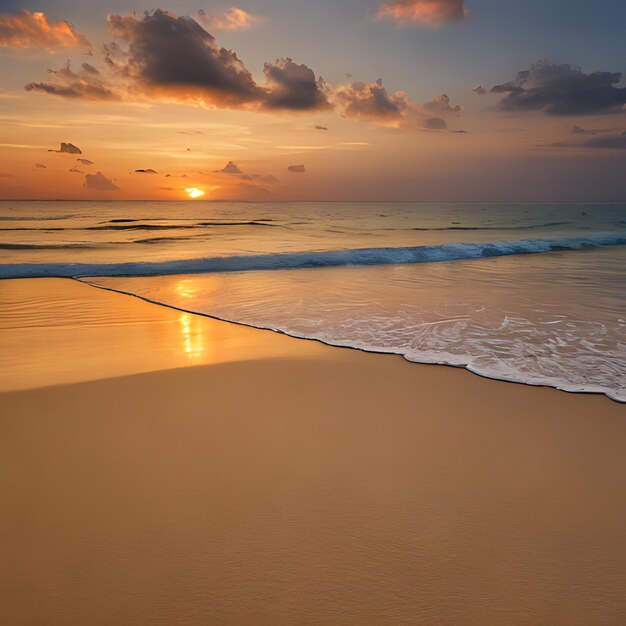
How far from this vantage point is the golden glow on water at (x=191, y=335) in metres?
5.34

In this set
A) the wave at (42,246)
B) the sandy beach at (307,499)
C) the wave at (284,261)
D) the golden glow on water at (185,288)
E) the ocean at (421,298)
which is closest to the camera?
the sandy beach at (307,499)

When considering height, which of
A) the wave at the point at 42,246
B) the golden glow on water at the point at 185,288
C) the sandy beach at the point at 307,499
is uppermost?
the wave at the point at 42,246

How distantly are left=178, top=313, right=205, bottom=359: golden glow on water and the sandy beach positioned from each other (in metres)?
0.78

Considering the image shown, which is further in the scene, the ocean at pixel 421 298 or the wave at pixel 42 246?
the wave at pixel 42 246

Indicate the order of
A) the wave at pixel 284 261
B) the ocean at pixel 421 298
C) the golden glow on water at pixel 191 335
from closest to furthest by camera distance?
1. the ocean at pixel 421 298
2. the golden glow on water at pixel 191 335
3. the wave at pixel 284 261

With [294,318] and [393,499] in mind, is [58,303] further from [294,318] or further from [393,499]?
[393,499]

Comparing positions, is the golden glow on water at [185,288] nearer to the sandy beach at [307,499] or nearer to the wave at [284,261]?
the wave at [284,261]

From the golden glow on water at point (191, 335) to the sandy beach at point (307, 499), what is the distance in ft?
2.56

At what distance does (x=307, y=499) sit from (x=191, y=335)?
155 inches

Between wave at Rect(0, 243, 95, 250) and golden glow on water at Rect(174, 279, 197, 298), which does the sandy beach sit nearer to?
golden glow on water at Rect(174, 279, 197, 298)

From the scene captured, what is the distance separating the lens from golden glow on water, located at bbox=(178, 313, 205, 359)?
5.34 metres

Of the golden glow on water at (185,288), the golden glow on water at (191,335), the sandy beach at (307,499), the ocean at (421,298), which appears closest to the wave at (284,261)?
the ocean at (421,298)

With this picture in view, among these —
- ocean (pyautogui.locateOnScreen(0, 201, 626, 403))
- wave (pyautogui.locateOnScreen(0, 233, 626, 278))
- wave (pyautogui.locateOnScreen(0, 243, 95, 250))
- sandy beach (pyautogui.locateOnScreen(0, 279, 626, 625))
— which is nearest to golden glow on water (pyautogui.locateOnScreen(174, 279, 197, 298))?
ocean (pyautogui.locateOnScreen(0, 201, 626, 403))

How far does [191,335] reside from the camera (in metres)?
6.14
